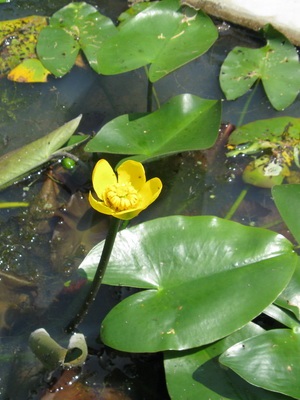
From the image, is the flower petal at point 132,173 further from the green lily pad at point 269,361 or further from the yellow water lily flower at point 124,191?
the green lily pad at point 269,361

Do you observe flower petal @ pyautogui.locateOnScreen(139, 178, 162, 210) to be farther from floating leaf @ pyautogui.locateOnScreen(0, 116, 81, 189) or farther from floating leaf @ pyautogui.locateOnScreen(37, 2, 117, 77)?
floating leaf @ pyautogui.locateOnScreen(37, 2, 117, 77)

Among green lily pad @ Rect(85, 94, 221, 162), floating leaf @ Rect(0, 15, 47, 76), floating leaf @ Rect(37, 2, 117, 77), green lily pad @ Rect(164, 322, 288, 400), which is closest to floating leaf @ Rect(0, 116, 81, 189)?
green lily pad @ Rect(85, 94, 221, 162)

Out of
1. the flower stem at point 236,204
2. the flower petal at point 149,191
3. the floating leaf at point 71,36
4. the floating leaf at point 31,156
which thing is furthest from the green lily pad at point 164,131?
the flower petal at point 149,191

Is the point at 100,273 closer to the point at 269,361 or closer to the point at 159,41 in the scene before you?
the point at 269,361

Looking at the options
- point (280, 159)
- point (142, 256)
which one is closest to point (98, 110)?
point (280, 159)

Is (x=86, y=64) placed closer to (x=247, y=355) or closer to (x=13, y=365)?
(x=13, y=365)

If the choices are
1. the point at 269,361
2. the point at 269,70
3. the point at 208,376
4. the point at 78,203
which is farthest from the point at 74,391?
the point at 269,70
